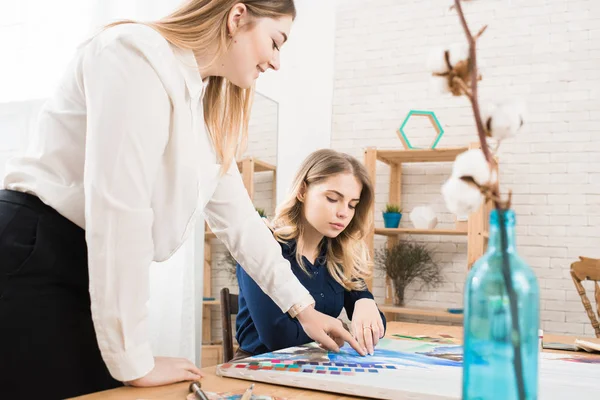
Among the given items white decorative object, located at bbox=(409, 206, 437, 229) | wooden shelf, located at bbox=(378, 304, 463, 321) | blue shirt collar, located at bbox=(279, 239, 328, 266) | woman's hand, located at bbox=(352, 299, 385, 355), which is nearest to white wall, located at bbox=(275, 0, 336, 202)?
white decorative object, located at bbox=(409, 206, 437, 229)

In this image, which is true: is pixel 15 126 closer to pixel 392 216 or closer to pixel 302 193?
pixel 302 193

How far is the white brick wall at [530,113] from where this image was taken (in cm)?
386

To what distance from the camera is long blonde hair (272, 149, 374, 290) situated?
2033mm

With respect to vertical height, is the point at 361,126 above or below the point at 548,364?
above

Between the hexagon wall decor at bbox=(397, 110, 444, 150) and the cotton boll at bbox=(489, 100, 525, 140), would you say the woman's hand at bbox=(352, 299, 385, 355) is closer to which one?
the cotton boll at bbox=(489, 100, 525, 140)

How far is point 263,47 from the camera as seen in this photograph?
1164 mm

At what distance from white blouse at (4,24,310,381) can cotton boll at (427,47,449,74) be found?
0.50m

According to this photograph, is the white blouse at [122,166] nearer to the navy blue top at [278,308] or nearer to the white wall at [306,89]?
the navy blue top at [278,308]

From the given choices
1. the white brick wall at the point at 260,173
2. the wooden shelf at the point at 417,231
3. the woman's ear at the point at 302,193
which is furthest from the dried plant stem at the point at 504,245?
A: the white brick wall at the point at 260,173

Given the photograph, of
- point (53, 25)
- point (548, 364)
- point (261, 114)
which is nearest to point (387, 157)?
point (261, 114)

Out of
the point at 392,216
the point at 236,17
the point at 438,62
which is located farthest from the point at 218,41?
the point at 392,216

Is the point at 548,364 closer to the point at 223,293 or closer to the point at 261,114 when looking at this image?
the point at 223,293

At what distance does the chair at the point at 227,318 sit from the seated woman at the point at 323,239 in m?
0.05

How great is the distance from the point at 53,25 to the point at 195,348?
190cm
